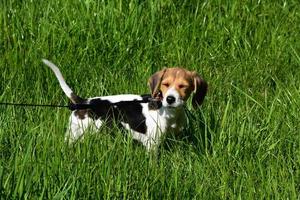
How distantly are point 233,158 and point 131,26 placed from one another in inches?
76.6

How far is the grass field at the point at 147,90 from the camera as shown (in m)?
3.99

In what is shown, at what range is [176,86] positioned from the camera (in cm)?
458

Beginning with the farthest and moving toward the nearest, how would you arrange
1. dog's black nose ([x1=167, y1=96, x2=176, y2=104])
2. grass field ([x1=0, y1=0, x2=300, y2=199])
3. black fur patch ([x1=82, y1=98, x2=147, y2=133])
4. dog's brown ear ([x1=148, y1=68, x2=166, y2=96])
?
Result: black fur patch ([x1=82, y1=98, x2=147, y2=133]), dog's brown ear ([x1=148, y1=68, x2=166, y2=96]), dog's black nose ([x1=167, y1=96, x2=176, y2=104]), grass field ([x1=0, y1=0, x2=300, y2=199])

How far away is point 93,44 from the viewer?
19.3ft

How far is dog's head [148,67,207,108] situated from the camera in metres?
4.53

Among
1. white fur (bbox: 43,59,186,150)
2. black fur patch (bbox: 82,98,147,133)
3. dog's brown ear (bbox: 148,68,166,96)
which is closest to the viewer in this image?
dog's brown ear (bbox: 148,68,166,96)

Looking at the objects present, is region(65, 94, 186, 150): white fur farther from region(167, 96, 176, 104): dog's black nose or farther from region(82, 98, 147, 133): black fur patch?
region(167, 96, 176, 104): dog's black nose

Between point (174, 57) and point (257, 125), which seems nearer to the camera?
point (257, 125)

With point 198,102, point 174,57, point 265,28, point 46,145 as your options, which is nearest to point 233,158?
point 198,102

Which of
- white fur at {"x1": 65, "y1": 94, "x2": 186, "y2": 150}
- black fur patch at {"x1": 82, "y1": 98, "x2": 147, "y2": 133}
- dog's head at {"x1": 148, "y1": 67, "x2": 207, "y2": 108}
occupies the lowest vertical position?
white fur at {"x1": 65, "y1": 94, "x2": 186, "y2": 150}

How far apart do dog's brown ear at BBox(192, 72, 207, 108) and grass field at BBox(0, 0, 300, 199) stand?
0.09 meters

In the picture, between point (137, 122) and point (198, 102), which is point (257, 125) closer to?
point (198, 102)

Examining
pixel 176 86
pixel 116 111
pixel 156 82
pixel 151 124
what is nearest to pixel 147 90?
pixel 116 111

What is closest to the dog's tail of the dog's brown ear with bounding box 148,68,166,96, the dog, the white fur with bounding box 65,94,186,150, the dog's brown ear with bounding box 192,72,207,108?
the dog
